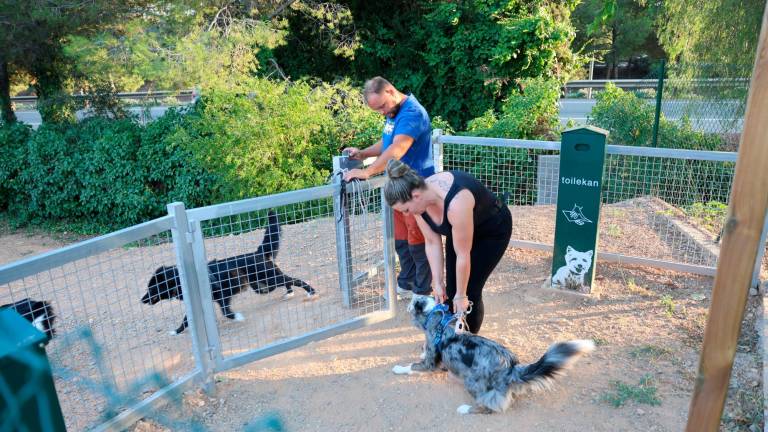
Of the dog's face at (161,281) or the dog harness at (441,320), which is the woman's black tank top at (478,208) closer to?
the dog harness at (441,320)

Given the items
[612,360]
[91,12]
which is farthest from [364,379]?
[91,12]

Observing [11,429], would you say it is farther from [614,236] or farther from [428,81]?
[428,81]

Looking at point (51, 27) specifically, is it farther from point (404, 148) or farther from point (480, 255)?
point (480, 255)

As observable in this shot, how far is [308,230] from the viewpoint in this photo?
257 inches

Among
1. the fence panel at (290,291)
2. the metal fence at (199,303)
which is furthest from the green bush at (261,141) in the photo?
the fence panel at (290,291)

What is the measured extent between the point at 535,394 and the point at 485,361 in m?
0.52

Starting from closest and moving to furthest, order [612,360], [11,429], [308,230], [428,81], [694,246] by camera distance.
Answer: [11,429]
[612,360]
[694,246]
[308,230]
[428,81]

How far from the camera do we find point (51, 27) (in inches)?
452

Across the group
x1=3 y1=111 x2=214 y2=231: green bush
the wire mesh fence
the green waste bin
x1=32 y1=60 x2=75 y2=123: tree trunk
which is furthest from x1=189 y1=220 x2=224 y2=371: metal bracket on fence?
x1=32 y1=60 x2=75 y2=123: tree trunk

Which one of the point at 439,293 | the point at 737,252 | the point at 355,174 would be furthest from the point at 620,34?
the point at 737,252

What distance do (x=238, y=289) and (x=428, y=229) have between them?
Result: 6.08 ft

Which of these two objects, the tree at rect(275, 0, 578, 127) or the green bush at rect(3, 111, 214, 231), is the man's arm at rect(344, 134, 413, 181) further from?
the tree at rect(275, 0, 578, 127)

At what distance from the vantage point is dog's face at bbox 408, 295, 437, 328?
3678 millimetres

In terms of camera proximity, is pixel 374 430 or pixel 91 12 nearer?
pixel 374 430
